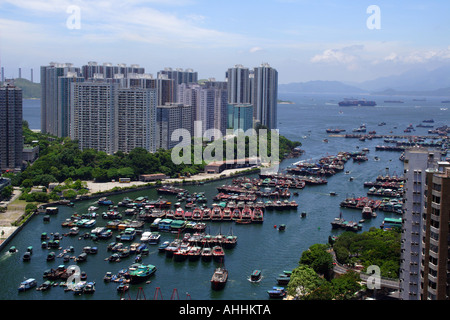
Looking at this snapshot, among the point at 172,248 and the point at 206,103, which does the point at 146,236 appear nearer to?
the point at 172,248

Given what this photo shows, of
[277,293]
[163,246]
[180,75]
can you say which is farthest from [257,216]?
[180,75]

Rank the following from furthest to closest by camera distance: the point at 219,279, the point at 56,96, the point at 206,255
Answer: the point at 56,96
the point at 206,255
the point at 219,279

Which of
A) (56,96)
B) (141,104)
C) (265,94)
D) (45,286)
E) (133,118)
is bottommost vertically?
(45,286)

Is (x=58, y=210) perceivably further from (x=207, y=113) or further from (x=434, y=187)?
(x=207, y=113)

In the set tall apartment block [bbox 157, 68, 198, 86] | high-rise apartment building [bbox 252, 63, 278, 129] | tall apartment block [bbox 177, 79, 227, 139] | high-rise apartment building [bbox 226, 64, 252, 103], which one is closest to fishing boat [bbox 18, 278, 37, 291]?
tall apartment block [bbox 177, 79, 227, 139]

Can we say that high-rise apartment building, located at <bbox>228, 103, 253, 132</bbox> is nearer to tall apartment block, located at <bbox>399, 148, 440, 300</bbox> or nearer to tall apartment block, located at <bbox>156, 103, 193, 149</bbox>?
tall apartment block, located at <bbox>156, 103, 193, 149</bbox>

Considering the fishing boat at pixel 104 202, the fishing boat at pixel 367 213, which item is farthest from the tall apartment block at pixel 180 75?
the fishing boat at pixel 367 213
